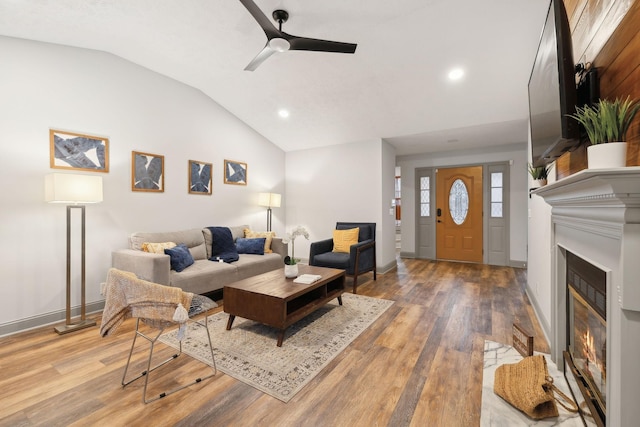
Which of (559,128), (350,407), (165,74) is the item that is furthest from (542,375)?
(165,74)

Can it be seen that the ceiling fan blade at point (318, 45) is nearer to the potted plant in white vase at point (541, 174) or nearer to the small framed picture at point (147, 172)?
the potted plant in white vase at point (541, 174)

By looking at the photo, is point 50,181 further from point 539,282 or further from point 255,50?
point 539,282

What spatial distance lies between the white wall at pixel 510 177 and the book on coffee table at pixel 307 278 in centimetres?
413

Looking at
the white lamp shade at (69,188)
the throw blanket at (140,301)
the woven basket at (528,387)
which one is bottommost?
the woven basket at (528,387)

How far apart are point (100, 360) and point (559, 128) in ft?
11.1

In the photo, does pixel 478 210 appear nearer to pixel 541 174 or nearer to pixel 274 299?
pixel 541 174

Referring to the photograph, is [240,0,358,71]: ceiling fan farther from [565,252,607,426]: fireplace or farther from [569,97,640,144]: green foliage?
[565,252,607,426]: fireplace

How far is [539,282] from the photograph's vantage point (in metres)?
3.12

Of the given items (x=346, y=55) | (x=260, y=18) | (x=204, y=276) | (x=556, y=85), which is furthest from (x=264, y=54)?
(x=204, y=276)

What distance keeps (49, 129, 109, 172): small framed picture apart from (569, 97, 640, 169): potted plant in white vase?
4.25m

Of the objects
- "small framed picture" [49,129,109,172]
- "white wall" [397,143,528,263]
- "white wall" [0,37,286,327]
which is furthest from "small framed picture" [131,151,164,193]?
"white wall" [397,143,528,263]

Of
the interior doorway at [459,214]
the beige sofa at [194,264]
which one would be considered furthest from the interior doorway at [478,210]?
the beige sofa at [194,264]

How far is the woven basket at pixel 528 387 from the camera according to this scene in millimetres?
1578

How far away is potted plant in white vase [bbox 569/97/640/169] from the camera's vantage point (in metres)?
1.03
